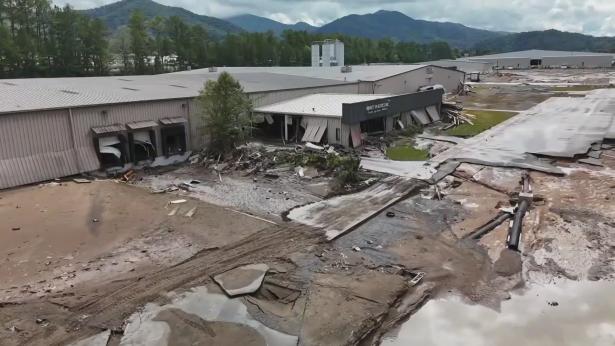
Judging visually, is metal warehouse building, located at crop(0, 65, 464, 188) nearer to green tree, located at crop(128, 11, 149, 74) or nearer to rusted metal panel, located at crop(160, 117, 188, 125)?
rusted metal panel, located at crop(160, 117, 188, 125)

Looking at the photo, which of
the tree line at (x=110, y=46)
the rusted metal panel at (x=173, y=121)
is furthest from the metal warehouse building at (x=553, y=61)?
the rusted metal panel at (x=173, y=121)

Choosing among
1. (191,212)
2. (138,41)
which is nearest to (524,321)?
(191,212)

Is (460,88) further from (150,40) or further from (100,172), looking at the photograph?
(150,40)

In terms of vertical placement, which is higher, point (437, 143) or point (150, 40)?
point (150, 40)

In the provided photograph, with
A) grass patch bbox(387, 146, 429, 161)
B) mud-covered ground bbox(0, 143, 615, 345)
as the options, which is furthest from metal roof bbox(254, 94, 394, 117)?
mud-covered ground bbox(0, 143, 615, 345)

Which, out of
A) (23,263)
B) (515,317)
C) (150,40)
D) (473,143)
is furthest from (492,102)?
(150,40)

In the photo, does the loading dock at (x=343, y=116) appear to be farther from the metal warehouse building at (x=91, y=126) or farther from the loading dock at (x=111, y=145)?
the loading dock at (x=111, y=145)
